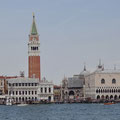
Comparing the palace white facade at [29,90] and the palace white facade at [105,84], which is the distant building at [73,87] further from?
the palace white facade at [29,90]

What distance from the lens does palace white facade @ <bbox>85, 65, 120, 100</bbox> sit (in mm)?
151250

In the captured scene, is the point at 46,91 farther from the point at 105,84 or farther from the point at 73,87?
the point at 73,87

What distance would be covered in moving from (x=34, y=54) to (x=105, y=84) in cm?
2067

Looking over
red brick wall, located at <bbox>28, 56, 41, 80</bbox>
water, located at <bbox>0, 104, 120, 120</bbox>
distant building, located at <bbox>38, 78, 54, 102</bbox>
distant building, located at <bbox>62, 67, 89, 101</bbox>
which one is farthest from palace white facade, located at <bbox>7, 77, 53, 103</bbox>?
water, located at <bbox>0, 104, 120, 120</bbox>

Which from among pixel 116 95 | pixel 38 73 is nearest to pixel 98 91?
pixel 116 95

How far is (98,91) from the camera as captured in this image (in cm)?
15238

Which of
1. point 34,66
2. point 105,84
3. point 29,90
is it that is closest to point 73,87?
point 34,66

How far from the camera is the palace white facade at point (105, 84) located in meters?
151

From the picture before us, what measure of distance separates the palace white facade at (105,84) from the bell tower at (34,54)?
15.0 m

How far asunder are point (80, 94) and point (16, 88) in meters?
30.2

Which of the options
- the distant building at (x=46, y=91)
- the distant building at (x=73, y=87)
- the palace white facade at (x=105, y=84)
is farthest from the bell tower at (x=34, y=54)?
the distant building at (x=73, y=87)

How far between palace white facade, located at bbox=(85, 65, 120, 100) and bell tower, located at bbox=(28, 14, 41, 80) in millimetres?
14975

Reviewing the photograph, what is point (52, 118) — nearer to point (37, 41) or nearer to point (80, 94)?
point (37, 41)

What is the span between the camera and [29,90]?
479 ft
